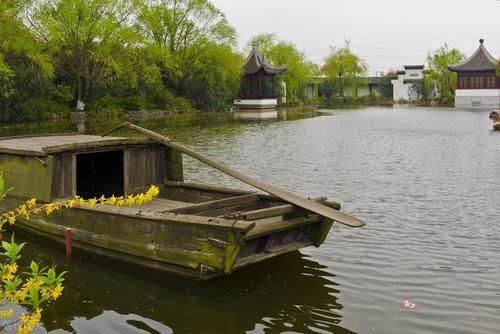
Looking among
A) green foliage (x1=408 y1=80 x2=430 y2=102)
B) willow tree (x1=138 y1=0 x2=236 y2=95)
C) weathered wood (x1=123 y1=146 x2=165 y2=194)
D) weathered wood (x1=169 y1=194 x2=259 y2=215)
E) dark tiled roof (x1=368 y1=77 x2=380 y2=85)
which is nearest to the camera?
weathered wood (x1=169 y1=194 x2=259 y2=215)

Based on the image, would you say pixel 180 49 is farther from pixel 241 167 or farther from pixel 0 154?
pixel 0 154

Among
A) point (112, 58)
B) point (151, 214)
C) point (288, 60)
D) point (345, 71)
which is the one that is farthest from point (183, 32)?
point (151, 214)

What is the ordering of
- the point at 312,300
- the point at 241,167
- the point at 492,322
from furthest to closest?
the point at 241,167, the point at 312,300, the point at 492,322

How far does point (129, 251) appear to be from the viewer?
770 centimetres

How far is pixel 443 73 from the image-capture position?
7944 centimetres

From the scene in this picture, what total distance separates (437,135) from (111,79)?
1137 inches

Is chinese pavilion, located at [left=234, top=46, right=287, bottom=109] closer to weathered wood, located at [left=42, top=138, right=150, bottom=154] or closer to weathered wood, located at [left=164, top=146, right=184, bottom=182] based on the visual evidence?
weathered wood, located at [left=164, top=146, right=184, bottom=182]

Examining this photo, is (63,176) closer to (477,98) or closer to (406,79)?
(477,98)

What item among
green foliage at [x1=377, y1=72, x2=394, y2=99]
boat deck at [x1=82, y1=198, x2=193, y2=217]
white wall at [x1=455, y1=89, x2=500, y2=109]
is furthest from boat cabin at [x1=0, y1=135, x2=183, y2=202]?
green foliage at [x1=377, y1=72, x2=394, y2=99]

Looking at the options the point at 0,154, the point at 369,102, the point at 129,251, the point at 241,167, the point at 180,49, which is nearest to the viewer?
the point at 129,251

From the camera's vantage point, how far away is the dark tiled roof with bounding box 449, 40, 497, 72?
71812mm

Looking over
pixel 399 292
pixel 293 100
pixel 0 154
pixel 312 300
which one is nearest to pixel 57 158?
pixel 0 154

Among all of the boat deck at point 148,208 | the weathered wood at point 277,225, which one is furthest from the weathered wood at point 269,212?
the boat deck at point 148,208

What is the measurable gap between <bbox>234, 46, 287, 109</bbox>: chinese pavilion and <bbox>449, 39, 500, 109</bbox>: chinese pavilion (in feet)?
80.3
